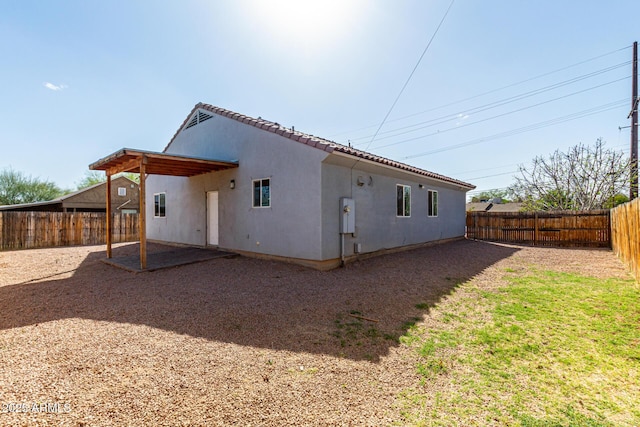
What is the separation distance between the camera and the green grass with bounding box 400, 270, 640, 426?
226 cm

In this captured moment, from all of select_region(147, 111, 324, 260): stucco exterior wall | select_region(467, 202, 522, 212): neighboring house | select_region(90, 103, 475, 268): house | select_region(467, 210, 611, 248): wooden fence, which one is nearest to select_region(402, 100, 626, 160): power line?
select_region(467, 210, 611, 248): wooden fence

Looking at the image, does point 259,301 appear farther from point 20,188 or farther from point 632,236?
point 20,188

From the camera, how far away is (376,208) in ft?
29.9

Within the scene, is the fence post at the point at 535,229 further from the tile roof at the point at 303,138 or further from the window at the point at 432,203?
the window at the point at 432,203

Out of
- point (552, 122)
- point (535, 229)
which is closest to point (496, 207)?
point (552, 122)

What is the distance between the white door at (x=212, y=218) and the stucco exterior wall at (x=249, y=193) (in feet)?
0.55

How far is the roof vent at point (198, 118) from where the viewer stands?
10.7m

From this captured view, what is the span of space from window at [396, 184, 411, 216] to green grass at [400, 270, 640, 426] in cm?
531

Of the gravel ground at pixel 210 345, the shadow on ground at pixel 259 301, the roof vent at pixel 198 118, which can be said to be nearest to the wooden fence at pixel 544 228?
the gravel ground at pixel 210 345

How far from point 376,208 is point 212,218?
19.1 ft

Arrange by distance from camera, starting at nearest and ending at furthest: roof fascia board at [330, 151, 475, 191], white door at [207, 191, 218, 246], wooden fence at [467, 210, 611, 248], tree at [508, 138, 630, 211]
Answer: roof fascia board at [330, 151, 475, 191] → white door at [207, 191, 218, 246] → wooden fence at [467, 210, 611, 248] → tree at [508, 138, 630, 211]

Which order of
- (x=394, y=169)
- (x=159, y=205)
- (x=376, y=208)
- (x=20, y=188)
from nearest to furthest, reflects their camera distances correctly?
(x=376, y=208), (x=394, y=169), (x=159, y=205), (x=20, y=188)

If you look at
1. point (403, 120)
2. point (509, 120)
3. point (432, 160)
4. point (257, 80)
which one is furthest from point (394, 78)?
point (432, 160)

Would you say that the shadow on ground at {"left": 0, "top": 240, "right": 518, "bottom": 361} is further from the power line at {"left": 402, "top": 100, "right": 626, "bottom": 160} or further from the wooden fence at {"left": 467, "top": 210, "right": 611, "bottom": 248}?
the power line at {"left": 402, "top": 100, "right": 626, "bottom": 160}
